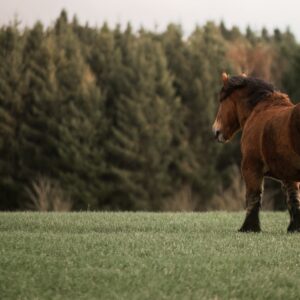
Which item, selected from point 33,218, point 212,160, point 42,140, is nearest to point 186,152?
point 212,160

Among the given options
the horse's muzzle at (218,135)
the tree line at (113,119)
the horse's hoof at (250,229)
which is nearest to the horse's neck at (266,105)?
the horse's muzzle at (218,135)

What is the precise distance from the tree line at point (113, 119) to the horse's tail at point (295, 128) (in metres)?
32.8

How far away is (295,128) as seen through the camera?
9.98 metres

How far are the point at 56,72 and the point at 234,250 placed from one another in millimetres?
42007

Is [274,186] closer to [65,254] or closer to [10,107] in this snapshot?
[10,107]

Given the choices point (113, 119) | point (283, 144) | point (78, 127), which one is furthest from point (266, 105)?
point (113, 119)

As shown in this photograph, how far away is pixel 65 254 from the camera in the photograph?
823 centimetres

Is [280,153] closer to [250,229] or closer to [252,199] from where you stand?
[252,199]

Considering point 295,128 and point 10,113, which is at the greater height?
point 295,128

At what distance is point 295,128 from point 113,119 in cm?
4081

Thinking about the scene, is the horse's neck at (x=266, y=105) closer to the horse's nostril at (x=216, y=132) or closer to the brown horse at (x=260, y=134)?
the brown horse at (x=260, y=134)

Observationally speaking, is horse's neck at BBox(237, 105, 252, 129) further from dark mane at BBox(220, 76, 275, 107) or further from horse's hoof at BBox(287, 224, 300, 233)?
horse's hoof at BBox(287, 224, 300, 233)

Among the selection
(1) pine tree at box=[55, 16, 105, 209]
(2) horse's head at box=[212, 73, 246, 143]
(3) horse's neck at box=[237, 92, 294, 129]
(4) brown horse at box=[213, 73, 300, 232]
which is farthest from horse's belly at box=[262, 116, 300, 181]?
(1) pine tree at box=[55, 16, 105, 209]

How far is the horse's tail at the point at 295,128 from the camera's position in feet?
32.6
